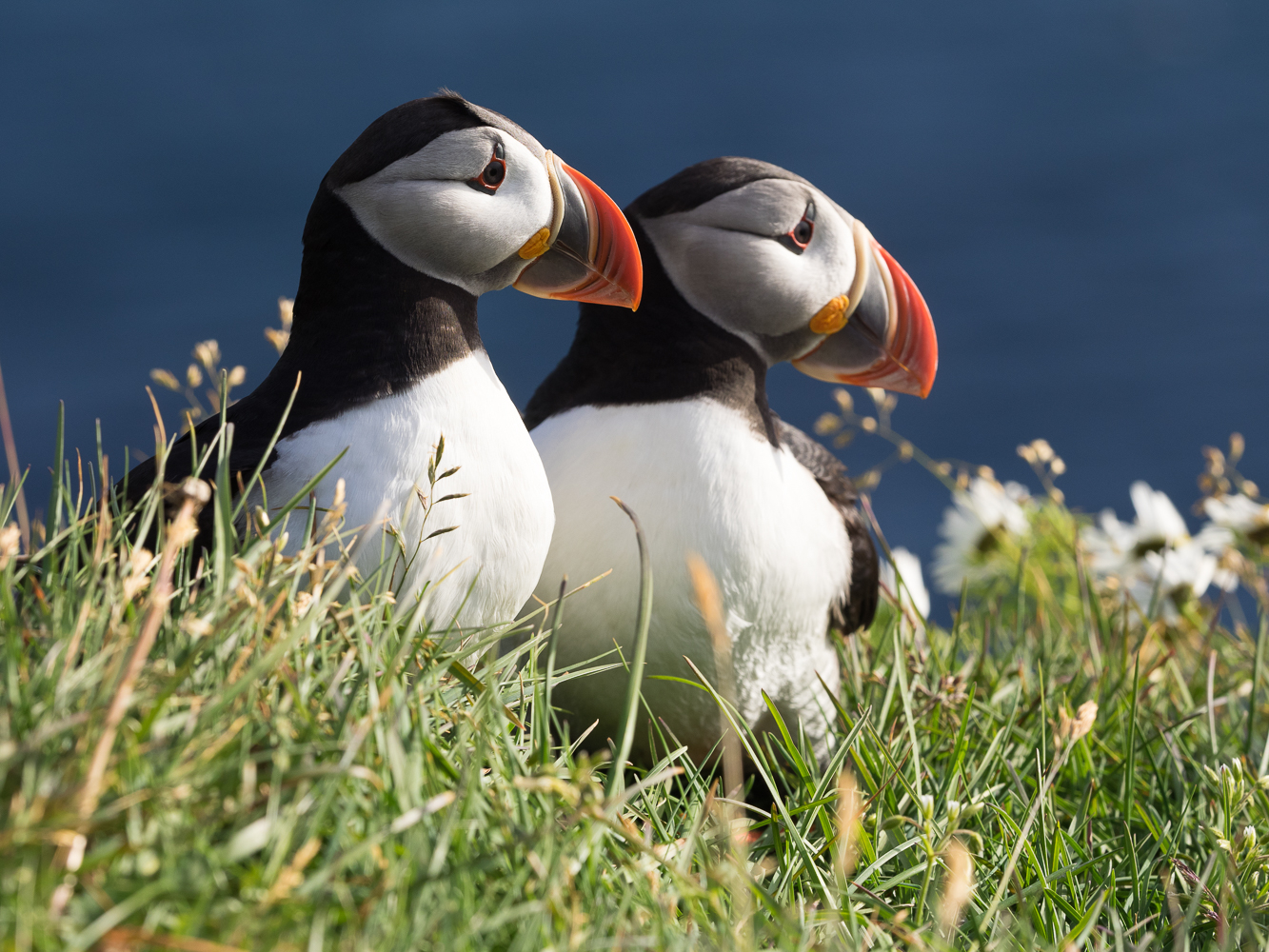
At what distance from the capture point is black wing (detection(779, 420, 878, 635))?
2.61 metres

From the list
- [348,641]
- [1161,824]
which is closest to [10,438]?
[348,641]

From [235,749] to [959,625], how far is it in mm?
2479

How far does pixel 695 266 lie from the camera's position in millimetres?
2379

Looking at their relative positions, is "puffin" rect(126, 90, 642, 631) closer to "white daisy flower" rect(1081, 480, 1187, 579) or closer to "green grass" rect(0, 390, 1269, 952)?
"green grass" rect(0, 390, 1269, 952)

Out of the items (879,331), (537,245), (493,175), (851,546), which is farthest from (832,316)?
(493,175)

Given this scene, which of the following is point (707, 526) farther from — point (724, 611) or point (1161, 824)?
point (1161, 824)

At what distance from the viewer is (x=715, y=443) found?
227 cm

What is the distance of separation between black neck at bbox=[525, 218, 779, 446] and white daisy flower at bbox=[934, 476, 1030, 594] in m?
2.00

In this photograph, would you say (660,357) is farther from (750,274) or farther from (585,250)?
(585,250)

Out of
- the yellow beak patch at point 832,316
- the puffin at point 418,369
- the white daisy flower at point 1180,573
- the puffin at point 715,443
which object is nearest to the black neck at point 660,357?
the puffin at point 715,443

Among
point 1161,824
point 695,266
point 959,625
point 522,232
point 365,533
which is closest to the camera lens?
point 365,533

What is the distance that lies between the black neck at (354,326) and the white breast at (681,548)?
44 cm

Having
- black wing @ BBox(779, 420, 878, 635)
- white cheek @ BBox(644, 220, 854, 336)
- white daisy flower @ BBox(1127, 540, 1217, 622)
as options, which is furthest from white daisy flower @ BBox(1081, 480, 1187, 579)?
white cheek @ BBox(644, 220, 854, 336)

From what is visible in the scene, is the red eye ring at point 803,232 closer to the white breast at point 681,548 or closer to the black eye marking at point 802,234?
the black eye marking at point 802,234
